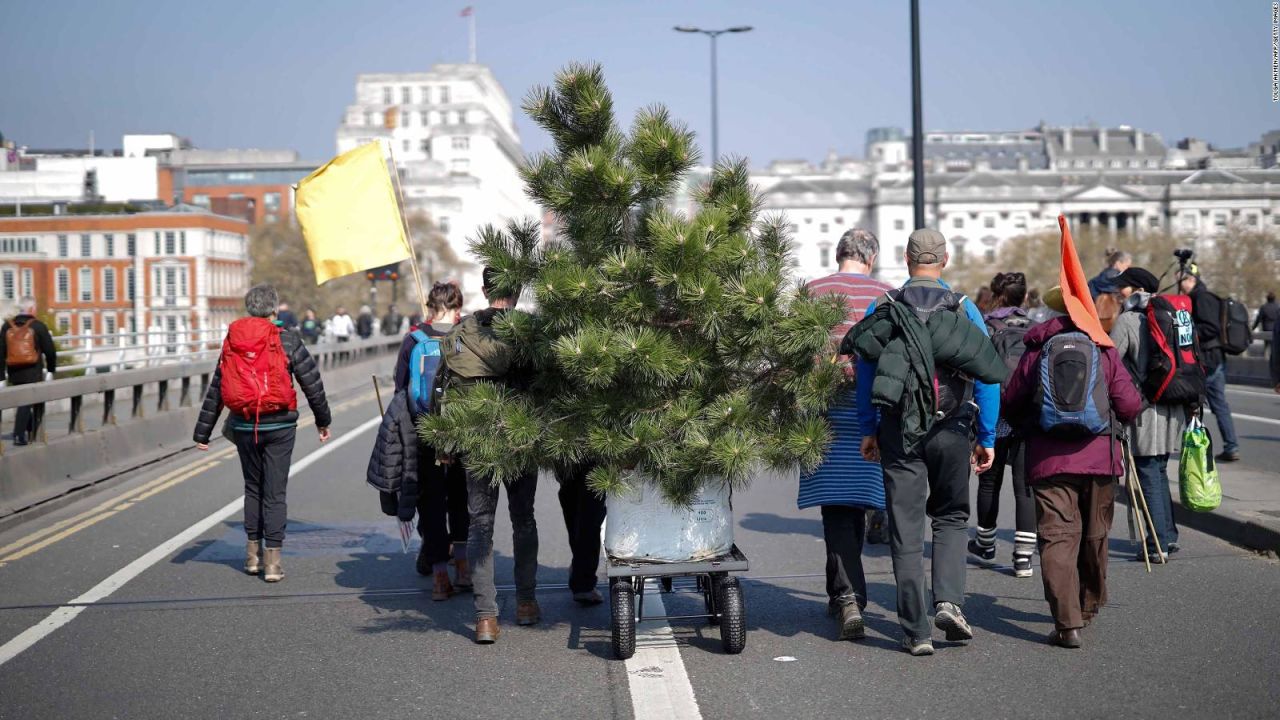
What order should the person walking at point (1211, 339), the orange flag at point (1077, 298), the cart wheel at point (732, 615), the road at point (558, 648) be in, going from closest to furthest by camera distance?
1. the road at point (558, 648)
2. the cart wheel at point (732, 615)
3. the orange flag at point (1077, 298)
4. the person walking at point (1211, 339)

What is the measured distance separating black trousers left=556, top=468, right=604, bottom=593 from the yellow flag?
2.17 metres

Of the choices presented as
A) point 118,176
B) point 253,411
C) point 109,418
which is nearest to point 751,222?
point 253,411

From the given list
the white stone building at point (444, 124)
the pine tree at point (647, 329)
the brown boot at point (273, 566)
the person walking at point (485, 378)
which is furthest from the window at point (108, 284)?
the pine tree at point (647, 329)

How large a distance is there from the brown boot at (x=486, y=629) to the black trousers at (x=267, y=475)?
242 centimetres

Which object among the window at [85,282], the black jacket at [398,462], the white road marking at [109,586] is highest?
the window at [85,282]

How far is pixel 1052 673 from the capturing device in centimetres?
643

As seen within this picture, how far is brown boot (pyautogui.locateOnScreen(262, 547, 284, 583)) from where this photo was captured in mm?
9148

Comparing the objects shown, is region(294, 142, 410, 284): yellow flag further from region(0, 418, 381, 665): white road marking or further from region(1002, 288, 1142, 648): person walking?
region(1002, 288, 1142, 648): person walking

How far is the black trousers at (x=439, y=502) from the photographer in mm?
8672

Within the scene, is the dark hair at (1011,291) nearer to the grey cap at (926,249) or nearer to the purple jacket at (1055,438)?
the purple jacket at (1055,438)

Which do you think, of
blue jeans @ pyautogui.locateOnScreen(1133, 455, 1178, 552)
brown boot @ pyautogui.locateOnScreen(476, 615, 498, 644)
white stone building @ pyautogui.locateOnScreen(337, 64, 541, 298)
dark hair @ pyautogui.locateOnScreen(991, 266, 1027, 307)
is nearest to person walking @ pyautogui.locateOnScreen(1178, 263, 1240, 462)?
blue jeans @ pyautogui.locateOnScreen(1133, 455, 1178, 552)

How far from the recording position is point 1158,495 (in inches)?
367

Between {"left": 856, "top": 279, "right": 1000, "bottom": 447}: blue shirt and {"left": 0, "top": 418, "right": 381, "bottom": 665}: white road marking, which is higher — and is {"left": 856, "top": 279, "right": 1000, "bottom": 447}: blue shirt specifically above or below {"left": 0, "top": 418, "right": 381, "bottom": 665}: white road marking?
above

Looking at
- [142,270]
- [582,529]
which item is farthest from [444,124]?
[582,529]
